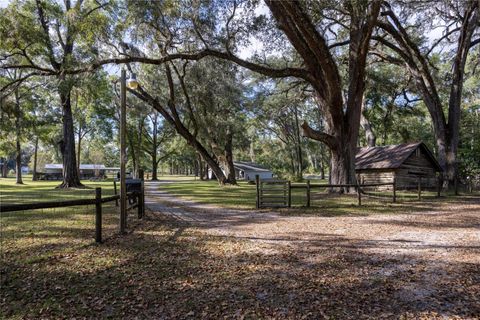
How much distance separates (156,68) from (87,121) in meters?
21.6

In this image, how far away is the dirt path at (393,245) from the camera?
4102mm

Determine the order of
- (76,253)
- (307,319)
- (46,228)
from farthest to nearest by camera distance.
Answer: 1. (46,228)
2. (76,253)
3. (307,319)

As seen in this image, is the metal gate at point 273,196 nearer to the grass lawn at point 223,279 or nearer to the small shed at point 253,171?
the grass lawn at point 223,279

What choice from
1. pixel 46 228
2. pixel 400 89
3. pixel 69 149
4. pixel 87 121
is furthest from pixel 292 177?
pixel 46 228

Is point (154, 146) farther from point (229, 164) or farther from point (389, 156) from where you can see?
point (389, 156)

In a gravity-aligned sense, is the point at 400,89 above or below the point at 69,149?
above

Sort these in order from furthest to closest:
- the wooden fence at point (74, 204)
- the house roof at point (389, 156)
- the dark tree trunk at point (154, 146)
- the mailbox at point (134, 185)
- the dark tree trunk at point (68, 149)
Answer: the dark tree trunk at point (154, 146), the dark tree trunk at point (68, 149), the house roof at point (389, 156), the mailbox at point (134, 185), the wooden fence at point (74, 204)

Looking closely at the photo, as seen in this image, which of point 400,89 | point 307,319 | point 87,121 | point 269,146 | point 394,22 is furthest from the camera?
point 269,146

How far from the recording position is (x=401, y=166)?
23859 millimetres

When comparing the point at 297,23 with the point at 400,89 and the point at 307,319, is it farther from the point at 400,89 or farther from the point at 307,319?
the point at 400,89

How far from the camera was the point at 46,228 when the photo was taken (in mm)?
8844

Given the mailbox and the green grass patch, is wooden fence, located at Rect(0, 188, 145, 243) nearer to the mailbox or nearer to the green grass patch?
the mailbox

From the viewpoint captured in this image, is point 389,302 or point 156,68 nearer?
point 389,302

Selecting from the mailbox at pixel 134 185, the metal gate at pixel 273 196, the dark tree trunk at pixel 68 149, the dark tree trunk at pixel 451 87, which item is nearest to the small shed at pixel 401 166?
the dark tree trunk at pixel 451 87
